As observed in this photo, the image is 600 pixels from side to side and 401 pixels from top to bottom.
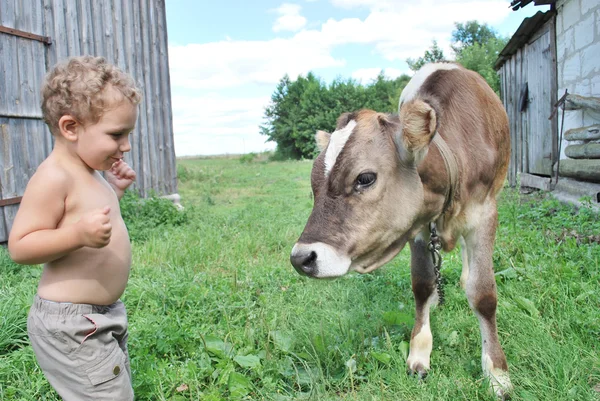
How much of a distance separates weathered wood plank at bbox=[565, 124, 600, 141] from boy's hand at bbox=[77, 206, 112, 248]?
6314mm

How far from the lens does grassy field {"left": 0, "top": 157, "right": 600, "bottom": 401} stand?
242 cm

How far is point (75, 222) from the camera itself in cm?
171

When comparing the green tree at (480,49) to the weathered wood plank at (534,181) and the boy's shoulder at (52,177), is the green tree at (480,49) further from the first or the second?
the boy's shoulder at (52,177)

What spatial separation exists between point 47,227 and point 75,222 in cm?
10

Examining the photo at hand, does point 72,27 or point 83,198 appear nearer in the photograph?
point 83,198

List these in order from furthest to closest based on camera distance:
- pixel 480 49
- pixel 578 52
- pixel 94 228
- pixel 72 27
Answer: pixel 480 49
pixel 578 52
pixel 72 27
pixel 94 228

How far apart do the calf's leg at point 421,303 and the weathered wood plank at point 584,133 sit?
436cm

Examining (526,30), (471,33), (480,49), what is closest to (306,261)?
(526,30)

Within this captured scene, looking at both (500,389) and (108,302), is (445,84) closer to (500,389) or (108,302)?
(500,389)

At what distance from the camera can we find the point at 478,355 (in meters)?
2.78

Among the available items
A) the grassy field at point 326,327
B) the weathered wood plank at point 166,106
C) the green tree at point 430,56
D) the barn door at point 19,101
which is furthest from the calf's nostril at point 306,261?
the green tree at point 430,56

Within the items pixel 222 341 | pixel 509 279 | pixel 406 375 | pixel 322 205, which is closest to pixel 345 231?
pixel 322 205

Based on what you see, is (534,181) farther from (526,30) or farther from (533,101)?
(526,30)

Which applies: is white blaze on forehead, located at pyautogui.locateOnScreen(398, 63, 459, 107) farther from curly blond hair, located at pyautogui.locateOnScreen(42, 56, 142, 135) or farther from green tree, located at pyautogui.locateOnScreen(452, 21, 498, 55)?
green tree, located at pyautogui.locateOnScreen(452, 21, 498, 55)
